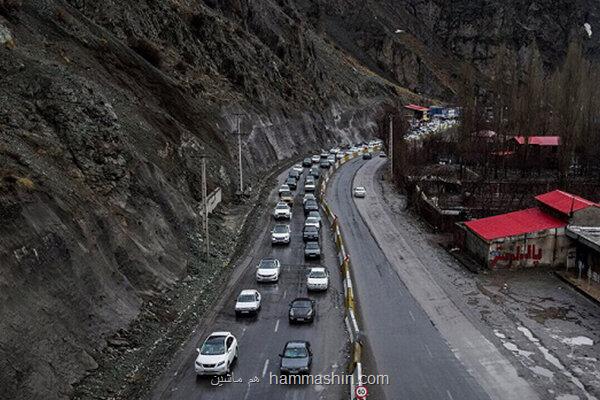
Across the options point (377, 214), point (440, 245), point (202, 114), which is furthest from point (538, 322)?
point (202, 114)

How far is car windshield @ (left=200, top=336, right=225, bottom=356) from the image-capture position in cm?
2627

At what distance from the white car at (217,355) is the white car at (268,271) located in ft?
37.3

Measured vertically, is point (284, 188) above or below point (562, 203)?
below

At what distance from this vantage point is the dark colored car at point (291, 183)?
71.6m

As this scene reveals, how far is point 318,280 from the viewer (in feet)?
122

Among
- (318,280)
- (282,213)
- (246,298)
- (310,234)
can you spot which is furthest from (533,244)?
(282,213)

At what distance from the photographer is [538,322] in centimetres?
3312

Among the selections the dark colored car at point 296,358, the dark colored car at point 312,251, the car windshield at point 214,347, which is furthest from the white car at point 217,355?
the dark colored car at point 312,251

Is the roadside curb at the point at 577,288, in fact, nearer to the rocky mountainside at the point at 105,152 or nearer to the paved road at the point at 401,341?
the paved road at the point at 401,341

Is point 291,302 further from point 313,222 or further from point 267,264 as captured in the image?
point 313,222

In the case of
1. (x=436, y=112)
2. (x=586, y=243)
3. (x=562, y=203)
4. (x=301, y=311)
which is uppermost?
(x=436, y=112)

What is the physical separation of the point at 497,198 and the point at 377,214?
1420 cm

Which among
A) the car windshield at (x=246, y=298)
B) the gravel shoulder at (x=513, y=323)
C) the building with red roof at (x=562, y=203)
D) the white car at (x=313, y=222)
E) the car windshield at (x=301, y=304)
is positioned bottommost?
the gravel shoulder at (x=513, y=323)

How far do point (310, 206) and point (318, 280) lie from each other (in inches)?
907
